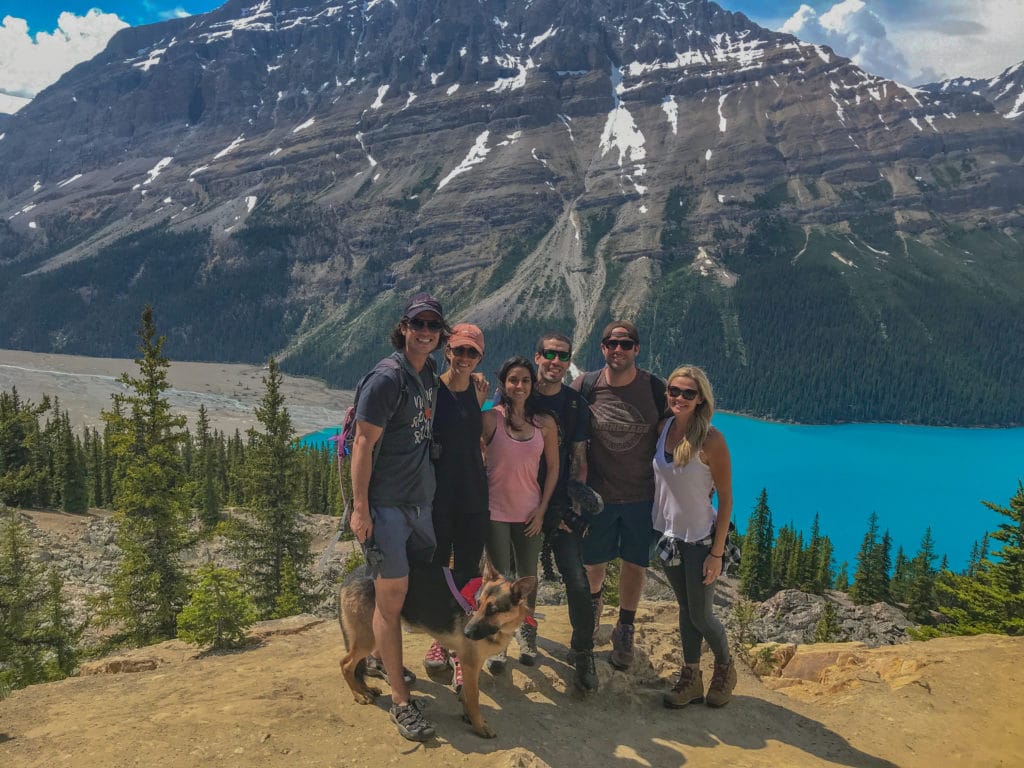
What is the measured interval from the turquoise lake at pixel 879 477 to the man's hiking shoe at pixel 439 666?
73940 mm

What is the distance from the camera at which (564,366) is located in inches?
267

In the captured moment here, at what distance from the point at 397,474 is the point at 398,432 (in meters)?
0.38

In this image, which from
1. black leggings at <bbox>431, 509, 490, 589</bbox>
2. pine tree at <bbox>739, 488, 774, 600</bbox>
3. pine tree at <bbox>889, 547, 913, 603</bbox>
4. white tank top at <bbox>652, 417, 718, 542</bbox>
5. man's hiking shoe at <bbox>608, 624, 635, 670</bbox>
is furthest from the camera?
pine tree at <bbox>739, 488, 774, 600</bbox>

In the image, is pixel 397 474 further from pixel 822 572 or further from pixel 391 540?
pixel 822 572

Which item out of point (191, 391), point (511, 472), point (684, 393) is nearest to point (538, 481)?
point (511, 472)

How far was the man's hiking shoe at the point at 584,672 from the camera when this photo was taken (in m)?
6.94

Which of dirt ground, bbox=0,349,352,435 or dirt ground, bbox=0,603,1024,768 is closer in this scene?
dirt ground, bbox=0,603,1024,768

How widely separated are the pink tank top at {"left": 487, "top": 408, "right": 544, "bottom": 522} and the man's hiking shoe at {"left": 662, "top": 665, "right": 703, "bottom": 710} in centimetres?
268

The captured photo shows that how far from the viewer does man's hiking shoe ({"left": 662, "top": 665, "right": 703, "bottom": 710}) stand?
6977 mm

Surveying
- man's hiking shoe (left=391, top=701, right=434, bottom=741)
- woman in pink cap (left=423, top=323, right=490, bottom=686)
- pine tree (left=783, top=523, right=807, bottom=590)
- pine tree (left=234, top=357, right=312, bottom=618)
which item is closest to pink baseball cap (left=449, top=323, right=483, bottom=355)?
woman in pink cap (left=423, top=323, right=490, bottom=686)

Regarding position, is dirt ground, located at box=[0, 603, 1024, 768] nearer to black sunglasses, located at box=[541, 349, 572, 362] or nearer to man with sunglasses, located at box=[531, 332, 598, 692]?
Answer: man with sunglasses, located at box=[531, 332, 598, 692]

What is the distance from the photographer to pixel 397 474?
18.2ft

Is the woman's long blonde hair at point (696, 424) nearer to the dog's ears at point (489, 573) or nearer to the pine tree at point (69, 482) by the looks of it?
the dog's ears at point (489, 573)

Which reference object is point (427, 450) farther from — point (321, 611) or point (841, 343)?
point (841, 343)
